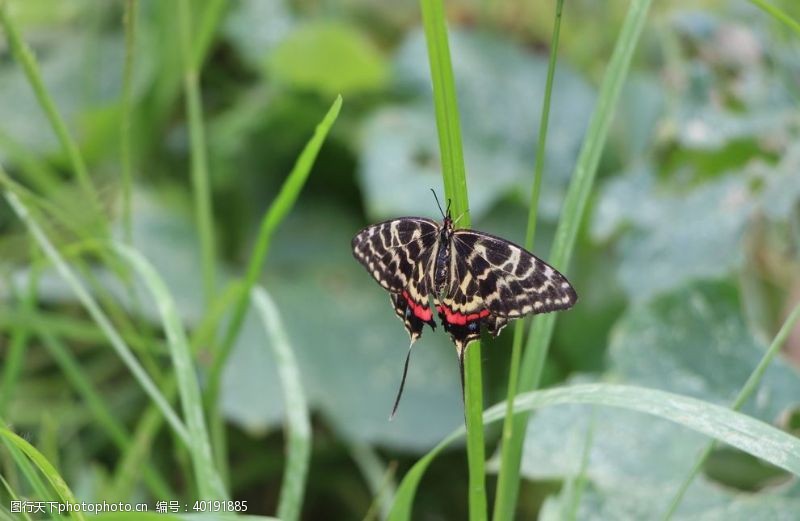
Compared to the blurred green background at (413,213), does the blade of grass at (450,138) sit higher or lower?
higher

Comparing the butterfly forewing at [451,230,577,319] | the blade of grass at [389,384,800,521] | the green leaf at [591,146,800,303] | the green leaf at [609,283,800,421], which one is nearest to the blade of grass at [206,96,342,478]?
the butterfly forewing at [451,230,577,319]

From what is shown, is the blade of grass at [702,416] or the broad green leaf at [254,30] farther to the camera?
the broad green leaf at [254,30]

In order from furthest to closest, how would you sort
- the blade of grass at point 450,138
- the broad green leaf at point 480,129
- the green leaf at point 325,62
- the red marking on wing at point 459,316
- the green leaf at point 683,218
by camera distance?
1. the green leaf at point 325,62
2. the broad green leaf at point 480,129
3. the green leaf at point 683,218
4. the red marking on wing at point 459,316
5. the blade of grass at point 450,138

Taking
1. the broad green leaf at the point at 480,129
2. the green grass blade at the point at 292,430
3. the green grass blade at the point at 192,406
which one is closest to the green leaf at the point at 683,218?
the broad green leaf at the point at 480,129

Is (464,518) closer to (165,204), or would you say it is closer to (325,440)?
(325,440)

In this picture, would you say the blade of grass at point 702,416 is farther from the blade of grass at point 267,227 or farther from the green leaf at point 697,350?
the green leaf at point 697,350

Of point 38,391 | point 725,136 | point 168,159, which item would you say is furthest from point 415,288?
point 168,159

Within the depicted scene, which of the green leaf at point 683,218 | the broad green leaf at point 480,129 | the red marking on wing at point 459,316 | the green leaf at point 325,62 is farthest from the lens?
the green leaf at point 325,62

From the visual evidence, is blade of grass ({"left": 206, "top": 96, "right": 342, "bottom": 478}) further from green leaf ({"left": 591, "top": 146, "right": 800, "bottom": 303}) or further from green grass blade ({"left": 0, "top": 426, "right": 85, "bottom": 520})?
green leaf ({"left": 591, "top": 146, "right": 800, "bottom": 303})
